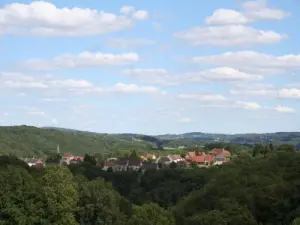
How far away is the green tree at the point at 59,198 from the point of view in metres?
42.8

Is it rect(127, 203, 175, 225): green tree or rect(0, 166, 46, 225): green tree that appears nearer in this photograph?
rect(127, 203, 175, 225): green tree

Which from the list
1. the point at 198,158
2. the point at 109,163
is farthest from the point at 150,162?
the point at 198,158

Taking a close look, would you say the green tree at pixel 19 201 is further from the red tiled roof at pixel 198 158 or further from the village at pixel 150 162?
the red tiled roof at pixel 198 158

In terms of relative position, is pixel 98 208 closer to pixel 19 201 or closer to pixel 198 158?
pixel 19 201

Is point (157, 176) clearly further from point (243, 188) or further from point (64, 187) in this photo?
point (64, 187)

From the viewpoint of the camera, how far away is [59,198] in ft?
143

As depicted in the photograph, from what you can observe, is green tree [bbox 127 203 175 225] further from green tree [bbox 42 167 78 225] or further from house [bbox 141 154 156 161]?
house [bbox 141 154 156 161]

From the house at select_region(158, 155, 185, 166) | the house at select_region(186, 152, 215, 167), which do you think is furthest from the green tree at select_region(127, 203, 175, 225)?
the house at select_region(158, 155, 185, 166)

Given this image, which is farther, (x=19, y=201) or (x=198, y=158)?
(x=198, y=158)

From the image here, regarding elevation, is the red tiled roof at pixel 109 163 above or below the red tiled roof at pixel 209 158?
below

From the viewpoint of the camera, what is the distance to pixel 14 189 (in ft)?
143

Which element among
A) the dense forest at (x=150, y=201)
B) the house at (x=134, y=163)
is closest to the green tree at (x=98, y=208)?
the dense forest at (x=150, y=201)

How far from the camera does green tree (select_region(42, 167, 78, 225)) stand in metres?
42.8

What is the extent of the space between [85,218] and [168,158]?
120561 mm
